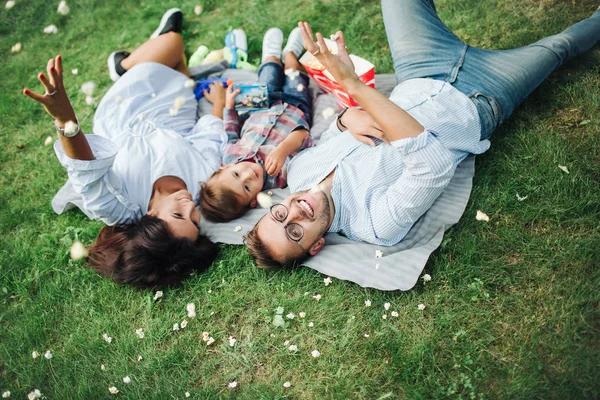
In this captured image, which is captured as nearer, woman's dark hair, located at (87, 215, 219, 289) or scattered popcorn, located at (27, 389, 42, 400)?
scattered popcorn, located at (27, 389, 42, 400)

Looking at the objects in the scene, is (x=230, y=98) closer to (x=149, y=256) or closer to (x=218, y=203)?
(x=218, y=203)

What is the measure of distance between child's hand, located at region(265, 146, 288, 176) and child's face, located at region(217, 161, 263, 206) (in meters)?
0.09

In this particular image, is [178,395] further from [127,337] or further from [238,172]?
[238,172]

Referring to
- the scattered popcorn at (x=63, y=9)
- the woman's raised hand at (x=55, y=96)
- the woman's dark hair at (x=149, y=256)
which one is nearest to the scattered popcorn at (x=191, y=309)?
the woman's dark hair at (x=149, y=256)

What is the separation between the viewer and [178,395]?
9.09 ft

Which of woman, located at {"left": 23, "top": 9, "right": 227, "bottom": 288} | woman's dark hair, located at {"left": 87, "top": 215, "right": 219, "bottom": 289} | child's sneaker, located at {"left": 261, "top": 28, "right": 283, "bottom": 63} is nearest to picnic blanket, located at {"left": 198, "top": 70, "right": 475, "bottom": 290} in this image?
woman's dark hair, located at {"left": 87, "top": 215, "right": 219, "bottom": 289}

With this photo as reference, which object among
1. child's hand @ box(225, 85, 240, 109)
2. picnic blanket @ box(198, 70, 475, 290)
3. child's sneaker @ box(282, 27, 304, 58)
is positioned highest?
child's sneaker @ box(282, 27, 304, 58)

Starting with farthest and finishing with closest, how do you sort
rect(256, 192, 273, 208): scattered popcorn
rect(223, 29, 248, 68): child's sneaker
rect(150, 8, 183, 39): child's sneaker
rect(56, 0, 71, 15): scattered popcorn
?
rect(56, 0, 71, 15): scattered popcorn < rect(150, 8, 183, 39): child's sneaker < rect(223, 29, 248, 68): child's sneaker < rect(256, 192, 273, 208): scattered popcorn

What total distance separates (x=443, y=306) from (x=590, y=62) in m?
2.34

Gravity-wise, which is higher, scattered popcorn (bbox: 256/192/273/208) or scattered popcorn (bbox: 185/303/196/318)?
scattered popcorn (bbox: 256/192/273/208)

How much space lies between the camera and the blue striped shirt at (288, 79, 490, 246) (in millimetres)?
2830

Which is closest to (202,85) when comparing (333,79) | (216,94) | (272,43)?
(216,94)

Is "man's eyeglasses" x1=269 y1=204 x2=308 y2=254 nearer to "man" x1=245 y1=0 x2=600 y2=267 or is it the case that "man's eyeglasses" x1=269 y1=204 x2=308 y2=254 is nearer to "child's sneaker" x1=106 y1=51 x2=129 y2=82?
"man" x1=245 y1=0 x2=600 y2=267

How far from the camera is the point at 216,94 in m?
4.42
